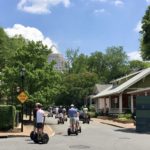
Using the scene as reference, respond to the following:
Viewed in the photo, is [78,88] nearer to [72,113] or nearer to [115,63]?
[115,63]

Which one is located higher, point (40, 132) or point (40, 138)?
point (40, 132)

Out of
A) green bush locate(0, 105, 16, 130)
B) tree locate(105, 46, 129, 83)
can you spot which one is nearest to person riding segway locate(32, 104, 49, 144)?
green bush locate(0, 105, 16, 130)

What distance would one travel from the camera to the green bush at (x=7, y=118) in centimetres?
3062

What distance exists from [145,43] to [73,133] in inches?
1056

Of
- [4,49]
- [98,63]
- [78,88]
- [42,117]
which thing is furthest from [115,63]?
[42,117]

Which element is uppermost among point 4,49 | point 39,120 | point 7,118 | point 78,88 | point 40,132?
point 4,49

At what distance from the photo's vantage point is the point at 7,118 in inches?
1209

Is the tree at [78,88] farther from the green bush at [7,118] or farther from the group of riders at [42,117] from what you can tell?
the group of riders at [42,117]

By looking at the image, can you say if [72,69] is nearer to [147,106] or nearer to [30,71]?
[30,71]

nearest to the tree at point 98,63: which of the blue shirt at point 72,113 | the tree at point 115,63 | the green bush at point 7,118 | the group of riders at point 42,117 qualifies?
the tree at point 115,63

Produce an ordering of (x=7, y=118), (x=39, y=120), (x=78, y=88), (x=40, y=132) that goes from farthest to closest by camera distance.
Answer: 1. (x=78, y=88)
2. (x=7, y=118)
3. (x=39, y=120)
4. (x=40, y=132)

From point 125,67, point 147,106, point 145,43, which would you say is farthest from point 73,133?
point 125,67

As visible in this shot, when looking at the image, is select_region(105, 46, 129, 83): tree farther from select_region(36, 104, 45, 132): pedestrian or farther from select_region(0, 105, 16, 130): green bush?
select_region(36, 104, 45, 132): pedestrian

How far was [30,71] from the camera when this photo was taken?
1790 inches
